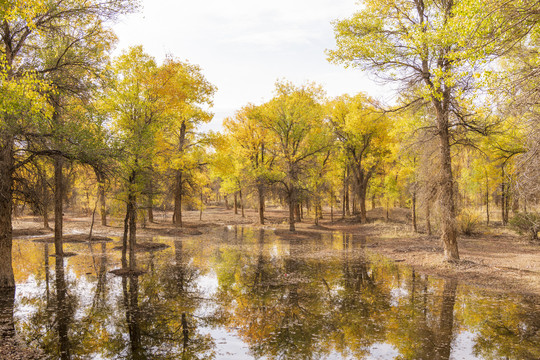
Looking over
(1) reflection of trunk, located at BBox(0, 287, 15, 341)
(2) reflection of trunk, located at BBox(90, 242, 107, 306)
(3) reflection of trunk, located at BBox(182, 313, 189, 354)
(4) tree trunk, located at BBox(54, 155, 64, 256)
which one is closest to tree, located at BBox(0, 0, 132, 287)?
(1) reflection of trunk, located at BBox(0, 287, 15, 341)

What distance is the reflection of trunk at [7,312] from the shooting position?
25.9 feet

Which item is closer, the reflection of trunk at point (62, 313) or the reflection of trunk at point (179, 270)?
the reflection of trunk at point (62, 313)

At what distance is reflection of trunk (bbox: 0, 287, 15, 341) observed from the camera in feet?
25.9

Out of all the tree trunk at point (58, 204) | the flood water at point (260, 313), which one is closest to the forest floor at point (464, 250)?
the flood water at point (260, 313)

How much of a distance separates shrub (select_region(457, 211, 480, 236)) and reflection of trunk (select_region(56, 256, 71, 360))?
24485mm

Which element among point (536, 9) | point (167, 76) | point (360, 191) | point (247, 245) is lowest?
point (247, 245)

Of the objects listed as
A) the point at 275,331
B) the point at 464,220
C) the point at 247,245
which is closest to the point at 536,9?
the point at 275,331

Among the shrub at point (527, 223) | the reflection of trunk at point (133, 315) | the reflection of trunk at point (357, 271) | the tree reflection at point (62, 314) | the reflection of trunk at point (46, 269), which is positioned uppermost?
the shrub at point (527, 223)

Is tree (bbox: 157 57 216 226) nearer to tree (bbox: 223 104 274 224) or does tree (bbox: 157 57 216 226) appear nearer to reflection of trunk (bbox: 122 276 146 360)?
tree (bbox: 223 104 274 224)

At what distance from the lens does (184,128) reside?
99.7 ft

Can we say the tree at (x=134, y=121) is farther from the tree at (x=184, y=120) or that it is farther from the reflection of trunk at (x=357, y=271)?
the reflection of trunk at (x=357, y=271)

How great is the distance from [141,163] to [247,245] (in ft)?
34.5

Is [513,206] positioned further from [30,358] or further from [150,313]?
[30,358]

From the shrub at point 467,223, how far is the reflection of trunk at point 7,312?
1015 inches
